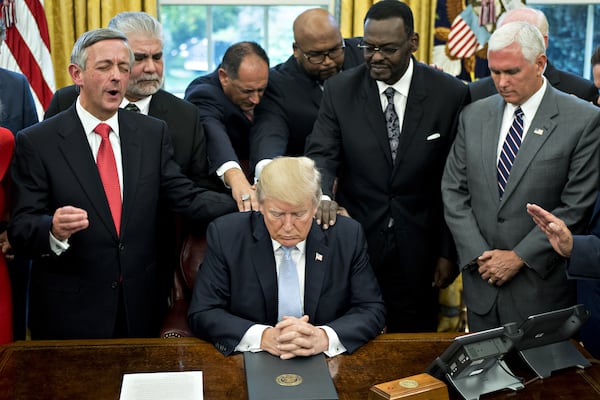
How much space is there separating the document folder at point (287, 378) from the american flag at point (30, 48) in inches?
122

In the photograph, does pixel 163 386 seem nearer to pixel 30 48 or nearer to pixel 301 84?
pixel 301 84

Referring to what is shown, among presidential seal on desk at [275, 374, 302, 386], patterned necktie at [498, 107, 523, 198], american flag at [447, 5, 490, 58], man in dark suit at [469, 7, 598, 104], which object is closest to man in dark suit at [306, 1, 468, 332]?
man in dark suit at [469, 7, 598, 104]

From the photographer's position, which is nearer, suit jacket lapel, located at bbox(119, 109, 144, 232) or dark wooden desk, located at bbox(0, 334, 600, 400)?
dark wooden desk, located at bbox(0, 334, 600, 400)

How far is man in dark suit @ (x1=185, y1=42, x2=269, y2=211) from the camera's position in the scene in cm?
368

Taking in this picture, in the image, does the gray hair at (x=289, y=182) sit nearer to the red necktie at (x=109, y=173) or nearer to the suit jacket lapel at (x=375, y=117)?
the red necktie at (x=109, y=173)

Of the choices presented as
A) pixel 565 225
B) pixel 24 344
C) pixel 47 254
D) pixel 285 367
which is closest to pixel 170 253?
pixel 47 254

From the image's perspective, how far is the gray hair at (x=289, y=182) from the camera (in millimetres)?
2807

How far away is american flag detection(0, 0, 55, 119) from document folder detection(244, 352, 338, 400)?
309cm

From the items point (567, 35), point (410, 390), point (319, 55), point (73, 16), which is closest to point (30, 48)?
point (73, 16)

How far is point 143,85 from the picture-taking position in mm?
3572

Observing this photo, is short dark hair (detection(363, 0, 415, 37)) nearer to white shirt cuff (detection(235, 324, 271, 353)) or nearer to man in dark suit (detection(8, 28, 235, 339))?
man in dark suit (detection(8, 28, 235, 339))

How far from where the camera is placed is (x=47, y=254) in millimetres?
2977

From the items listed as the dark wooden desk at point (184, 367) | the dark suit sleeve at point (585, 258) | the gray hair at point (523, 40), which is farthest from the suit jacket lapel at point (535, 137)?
the dark wooden desk at point (184, 367)

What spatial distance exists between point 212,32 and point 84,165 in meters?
3.23
